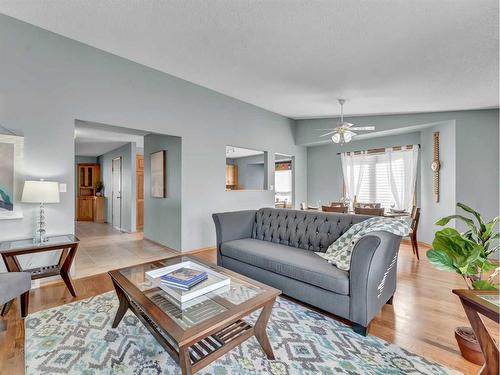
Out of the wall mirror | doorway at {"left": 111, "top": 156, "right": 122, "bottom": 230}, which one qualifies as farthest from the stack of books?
the wall mirror

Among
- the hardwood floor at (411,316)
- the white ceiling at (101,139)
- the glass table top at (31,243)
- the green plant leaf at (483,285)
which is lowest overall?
the hardwood floor at (411,316)

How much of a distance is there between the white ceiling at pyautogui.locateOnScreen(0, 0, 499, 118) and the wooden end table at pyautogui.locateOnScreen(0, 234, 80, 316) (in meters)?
2.46

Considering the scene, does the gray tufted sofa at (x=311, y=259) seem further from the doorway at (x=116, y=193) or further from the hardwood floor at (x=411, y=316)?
the doorway at (x=116, y=193)

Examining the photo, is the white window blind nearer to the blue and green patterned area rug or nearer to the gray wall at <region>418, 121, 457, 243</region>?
the gray wall at <region>418, 121, 457, 243</region>

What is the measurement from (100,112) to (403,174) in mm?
5698

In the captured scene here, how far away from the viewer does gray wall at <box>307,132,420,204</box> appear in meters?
6.07

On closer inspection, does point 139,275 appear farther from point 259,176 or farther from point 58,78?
point 259,176

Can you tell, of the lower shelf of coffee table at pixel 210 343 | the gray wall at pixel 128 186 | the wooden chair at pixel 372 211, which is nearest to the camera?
the lower shelf of coffee table at pixel 210 343

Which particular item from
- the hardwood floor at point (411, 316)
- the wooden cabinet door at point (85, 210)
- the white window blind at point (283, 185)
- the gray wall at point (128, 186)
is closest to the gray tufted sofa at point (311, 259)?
the hardwood floor at point (411, 316)

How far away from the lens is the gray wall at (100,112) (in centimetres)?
278

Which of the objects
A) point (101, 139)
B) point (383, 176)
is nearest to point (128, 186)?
point (101, 139)

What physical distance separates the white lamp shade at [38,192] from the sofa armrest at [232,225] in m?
1.80

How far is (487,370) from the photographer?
1.21 m

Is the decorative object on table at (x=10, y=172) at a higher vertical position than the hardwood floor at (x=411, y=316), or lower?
higher
